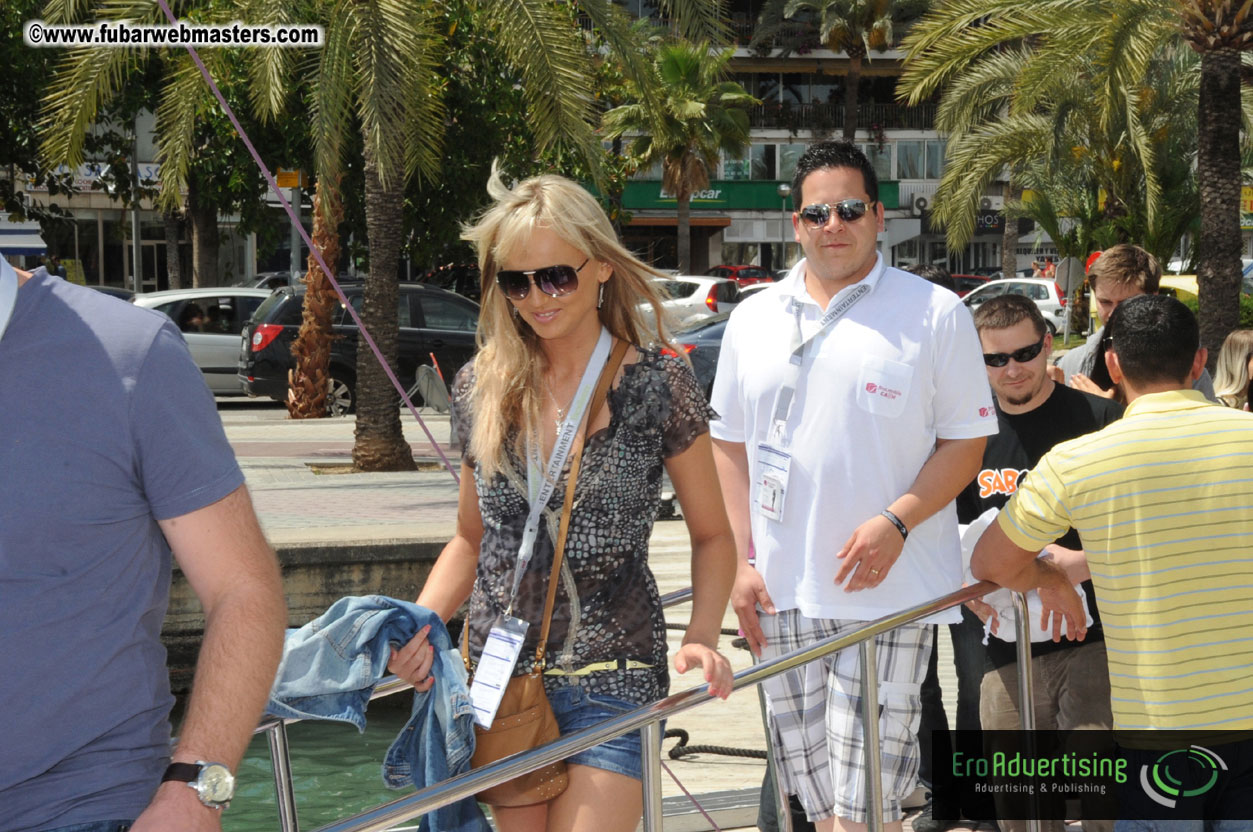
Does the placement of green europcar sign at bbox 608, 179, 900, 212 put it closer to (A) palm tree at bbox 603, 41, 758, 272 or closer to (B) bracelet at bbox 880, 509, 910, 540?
(A) palm tree at bbox 603, 41, 758, 272

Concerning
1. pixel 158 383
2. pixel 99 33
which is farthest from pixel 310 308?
pixel 158 383

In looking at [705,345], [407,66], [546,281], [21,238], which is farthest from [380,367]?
[21,238]

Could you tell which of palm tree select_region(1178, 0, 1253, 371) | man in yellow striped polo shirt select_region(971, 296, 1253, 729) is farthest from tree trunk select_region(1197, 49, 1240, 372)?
man in yellow striped polo shirt select_region(971, 296, 1253, 729)

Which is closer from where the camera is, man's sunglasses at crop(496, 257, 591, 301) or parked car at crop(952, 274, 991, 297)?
man's sunglasses at crop(496, 257, 591, 301)

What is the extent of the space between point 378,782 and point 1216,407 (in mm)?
5075

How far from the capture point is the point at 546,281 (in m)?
3.00

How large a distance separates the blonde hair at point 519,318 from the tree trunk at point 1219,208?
36.0ft

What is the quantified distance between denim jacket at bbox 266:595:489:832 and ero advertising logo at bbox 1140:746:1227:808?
4.66 ft

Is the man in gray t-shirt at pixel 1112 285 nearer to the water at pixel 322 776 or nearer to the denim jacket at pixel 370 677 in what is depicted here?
the denim jacket at pixel 370 677

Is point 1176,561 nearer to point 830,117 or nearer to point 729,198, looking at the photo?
point 729,198

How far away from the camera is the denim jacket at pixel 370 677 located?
9.02 ft

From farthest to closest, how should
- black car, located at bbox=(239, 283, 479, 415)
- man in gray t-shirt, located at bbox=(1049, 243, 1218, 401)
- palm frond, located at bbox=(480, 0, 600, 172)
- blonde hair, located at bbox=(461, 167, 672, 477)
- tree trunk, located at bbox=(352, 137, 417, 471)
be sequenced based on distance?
black car, located at bbox=(239, 283, 479, 415)
tree trunk, located at bbox=(352, 137, 417, 471)
palm frond, located at bbox=(480, 0, 600, 172)
man in gray t-shirt, located at bbox=(1049, 243, 1218, 401)
blonde hair, located at bbox=(461, 167, 672, 477)

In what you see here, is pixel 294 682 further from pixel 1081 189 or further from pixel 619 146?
pixel 619 146

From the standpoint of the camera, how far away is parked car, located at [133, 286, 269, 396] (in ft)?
69.6
